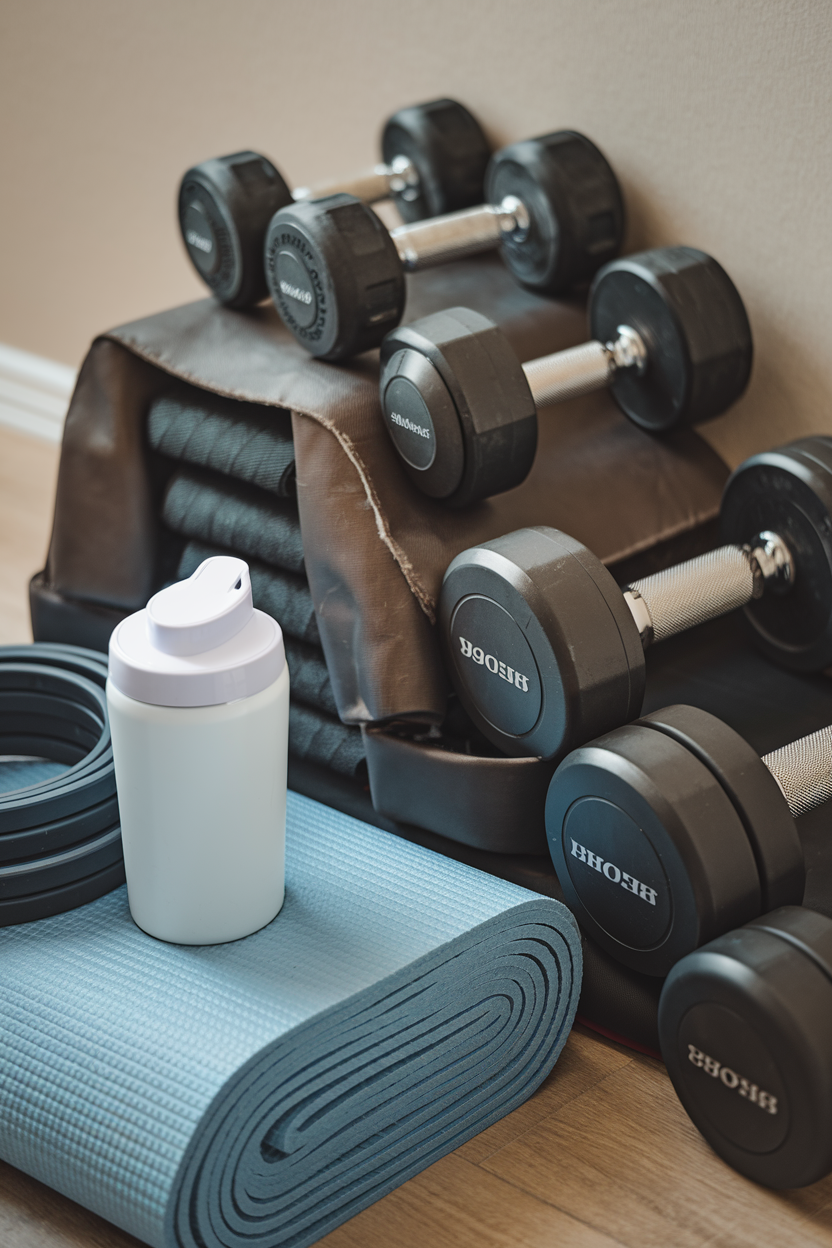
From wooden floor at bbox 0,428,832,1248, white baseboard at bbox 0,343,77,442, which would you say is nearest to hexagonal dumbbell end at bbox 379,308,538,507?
wooden floor at bbox 0,428,832,1248

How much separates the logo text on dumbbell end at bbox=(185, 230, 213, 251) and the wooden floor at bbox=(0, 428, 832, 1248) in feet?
3.37

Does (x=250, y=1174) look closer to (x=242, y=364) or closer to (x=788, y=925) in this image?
(x=788, y=925)

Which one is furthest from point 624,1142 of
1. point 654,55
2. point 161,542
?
point 654,55

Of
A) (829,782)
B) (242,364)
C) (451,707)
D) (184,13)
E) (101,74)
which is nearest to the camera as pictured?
(829,782)

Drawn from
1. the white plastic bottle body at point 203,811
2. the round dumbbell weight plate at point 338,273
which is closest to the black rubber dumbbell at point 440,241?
the round dumbbell weight plate at point 338,273

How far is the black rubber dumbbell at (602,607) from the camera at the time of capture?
46.8 inches

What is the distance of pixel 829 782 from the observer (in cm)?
123

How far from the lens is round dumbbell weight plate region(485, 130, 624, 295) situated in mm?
1648

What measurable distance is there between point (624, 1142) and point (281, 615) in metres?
0.65

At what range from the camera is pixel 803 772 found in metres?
1.21

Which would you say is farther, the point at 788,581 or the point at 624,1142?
the point at 788,581

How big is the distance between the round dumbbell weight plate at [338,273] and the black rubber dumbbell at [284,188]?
5.0 inches

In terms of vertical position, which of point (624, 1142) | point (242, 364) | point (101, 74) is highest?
point (101, 74)

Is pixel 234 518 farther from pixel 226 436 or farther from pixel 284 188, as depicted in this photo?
pixel 284 188
